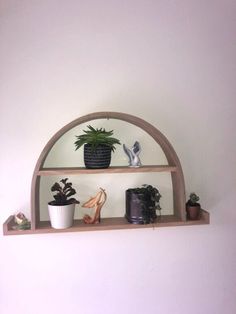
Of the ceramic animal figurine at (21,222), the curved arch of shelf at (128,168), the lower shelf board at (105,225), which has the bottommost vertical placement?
the lower shelf board at (105,225)

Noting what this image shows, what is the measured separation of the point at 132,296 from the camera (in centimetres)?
163

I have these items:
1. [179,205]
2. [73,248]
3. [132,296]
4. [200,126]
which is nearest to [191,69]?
[200,126]

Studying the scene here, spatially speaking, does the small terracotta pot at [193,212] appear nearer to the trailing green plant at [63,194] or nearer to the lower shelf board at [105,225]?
the lower shelf board at [105,225]

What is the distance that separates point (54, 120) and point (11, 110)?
9.0 inches

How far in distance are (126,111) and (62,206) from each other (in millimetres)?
615

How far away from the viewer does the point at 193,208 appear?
59.1 inches

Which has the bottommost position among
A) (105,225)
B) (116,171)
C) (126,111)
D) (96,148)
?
(105,225)

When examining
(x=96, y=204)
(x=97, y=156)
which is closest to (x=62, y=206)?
(x=96, y=204)

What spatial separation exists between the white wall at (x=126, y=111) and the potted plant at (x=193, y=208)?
0.45 ft

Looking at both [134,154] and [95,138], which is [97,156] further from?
[134,154]

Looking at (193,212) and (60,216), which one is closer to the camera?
(60,216)

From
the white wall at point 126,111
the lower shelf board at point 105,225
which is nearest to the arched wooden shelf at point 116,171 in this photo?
the lower shelf board at point 105,225

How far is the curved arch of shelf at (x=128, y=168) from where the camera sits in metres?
1.39

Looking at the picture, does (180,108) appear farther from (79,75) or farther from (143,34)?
(79,75)
